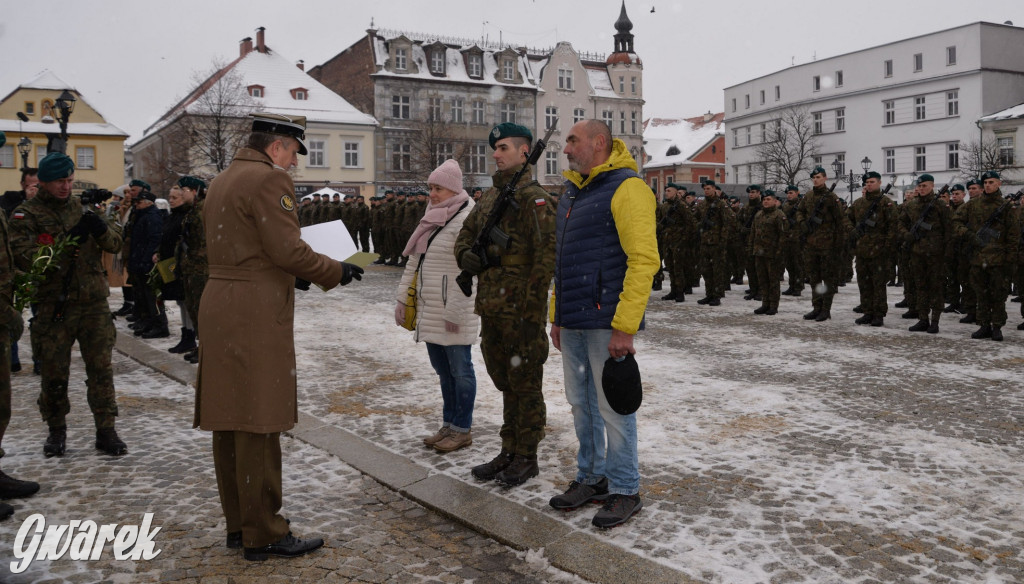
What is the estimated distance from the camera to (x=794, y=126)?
2245 inches

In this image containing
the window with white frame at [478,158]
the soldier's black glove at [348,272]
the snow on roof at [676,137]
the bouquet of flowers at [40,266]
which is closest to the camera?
the soldier's black glove at [348,272]

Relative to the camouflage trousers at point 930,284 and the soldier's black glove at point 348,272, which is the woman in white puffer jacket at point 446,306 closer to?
the soldier's black glove at point 348,272

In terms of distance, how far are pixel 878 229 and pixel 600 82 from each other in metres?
52.8

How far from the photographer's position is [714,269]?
14.6 metres

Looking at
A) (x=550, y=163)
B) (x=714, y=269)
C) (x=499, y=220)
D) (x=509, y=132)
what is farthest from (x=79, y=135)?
(x=499, y=220)

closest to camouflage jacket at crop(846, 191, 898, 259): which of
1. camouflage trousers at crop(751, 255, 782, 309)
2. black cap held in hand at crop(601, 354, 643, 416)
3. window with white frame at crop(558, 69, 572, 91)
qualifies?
camouflage trousers at crop(751, 255, 782, 309)

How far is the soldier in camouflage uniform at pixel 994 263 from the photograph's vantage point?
1013cm

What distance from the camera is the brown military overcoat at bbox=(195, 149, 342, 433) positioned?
3.68 metres

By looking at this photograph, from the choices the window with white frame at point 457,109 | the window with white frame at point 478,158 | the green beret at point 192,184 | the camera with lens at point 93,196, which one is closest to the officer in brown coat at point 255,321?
the camera with lens at point 93,196

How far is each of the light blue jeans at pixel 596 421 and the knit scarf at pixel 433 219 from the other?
59.2 inches

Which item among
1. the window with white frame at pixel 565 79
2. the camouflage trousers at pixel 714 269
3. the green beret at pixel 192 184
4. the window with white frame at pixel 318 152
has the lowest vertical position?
the camouflage trousers at pixel 714 269

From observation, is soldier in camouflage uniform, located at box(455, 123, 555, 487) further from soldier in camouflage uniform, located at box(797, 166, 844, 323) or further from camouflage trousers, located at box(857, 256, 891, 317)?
soldier in camouflage uniform, located at box(797, 166, 844, 323)

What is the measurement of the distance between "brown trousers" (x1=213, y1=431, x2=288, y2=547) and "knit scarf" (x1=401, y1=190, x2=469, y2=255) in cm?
209

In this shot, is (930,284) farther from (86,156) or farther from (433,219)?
(86,156)
